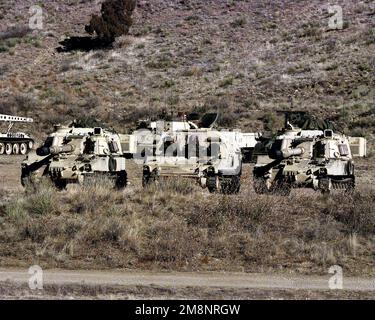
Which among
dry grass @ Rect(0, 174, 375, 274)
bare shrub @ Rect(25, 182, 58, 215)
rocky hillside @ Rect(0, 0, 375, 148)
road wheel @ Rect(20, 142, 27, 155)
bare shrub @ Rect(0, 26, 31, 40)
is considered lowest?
dry grass @ Rect(0, 174, 375, 274)

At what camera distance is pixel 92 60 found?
52.0 meters

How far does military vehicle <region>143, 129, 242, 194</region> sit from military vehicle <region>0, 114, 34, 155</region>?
1911cm

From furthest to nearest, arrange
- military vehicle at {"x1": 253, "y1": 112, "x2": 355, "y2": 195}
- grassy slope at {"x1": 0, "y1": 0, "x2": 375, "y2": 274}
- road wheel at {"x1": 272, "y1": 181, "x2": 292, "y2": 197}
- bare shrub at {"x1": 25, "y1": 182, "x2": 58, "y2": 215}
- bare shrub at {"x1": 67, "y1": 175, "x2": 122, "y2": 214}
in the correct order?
military vehicle at {"x1": 253, "y1": 112, "x2": 355, "y2": 195} < road wheel at {"x1": 272, "y1": 181, "x2": 292, "y2": 197} < bare shrub at {"x1": 67, "y1": 175, "x2": 122, "y2": 214} < bare shrub at {"x1": 25, "y1": 182, "x2": 58, "y2": 215} < grassy slope at {"x1": 0, "y1": 0, "x2": 375, "y2": 274}

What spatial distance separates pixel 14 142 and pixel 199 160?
21.0 meters

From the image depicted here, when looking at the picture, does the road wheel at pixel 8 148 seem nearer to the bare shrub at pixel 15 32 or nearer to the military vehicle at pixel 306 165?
the bare shrub at pixel 15 32

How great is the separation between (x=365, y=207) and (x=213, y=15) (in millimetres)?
42322

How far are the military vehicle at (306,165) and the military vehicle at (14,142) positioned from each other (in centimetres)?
2043

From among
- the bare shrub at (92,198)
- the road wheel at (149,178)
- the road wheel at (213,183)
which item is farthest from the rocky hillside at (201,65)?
the bare shrub at (92,198)

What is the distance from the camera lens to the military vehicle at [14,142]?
38.8 meters

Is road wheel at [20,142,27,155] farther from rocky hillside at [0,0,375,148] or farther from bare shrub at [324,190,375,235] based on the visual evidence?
bare shrub at [324,190,375,235]

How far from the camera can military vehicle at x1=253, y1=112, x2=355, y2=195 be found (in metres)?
20.5

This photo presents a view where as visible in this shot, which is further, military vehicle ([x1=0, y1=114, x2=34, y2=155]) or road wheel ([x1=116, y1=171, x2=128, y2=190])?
military vehicle ([x1=0, y1=114, x2=34, y2=155])

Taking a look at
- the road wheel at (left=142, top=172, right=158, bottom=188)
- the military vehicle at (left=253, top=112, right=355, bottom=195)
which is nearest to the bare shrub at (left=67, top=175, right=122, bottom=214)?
the road wheel at (left=142, top=172, right=158, bottom=188)

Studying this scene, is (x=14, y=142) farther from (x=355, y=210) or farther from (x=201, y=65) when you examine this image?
(x=355, y=210)
